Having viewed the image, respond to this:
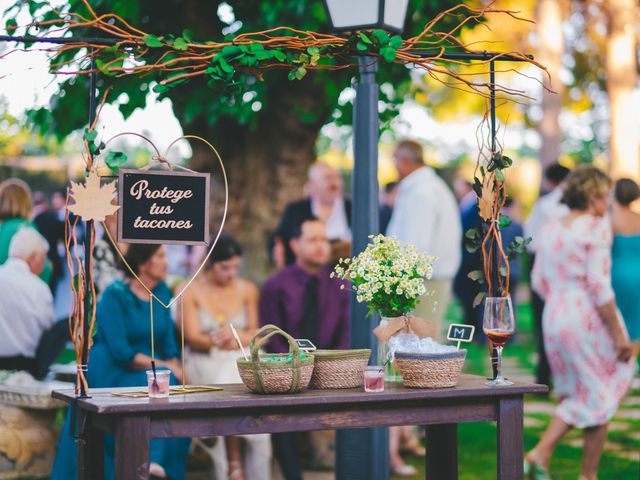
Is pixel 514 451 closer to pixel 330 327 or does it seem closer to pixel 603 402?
pixel 603 402

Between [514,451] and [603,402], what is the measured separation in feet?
7.38

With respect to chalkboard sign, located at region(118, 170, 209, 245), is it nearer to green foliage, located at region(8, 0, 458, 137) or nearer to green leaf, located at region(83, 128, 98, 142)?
green leaf, located at region(83, 128, 98, 142)

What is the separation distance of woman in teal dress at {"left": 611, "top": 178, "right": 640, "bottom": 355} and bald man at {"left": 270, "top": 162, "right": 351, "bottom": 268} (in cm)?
192

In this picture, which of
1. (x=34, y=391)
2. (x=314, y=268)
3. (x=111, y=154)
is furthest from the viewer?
(x=314, y=268)

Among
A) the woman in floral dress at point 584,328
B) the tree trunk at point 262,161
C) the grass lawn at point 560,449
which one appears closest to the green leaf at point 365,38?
the woman in floral dress at point 584,328

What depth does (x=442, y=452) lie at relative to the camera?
4090 millimetres

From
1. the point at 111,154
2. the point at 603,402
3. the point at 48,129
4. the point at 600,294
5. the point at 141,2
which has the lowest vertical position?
the point at 603,402

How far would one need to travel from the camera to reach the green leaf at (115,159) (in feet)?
10.9

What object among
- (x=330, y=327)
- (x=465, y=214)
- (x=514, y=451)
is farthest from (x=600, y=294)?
(x=465, y=214)

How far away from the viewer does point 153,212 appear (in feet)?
11.1

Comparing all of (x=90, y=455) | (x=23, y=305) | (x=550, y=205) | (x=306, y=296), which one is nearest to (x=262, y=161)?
(x=306, y=296)

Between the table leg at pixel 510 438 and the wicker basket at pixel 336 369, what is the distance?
55 cm

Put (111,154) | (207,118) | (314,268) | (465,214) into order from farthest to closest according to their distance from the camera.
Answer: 1. (465,214)
2. (207,118)
3. (314,268)
4. (111,154)

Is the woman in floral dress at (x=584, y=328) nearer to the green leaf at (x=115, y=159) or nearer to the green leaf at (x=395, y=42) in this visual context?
the green leaf at (x=395, y=42)
